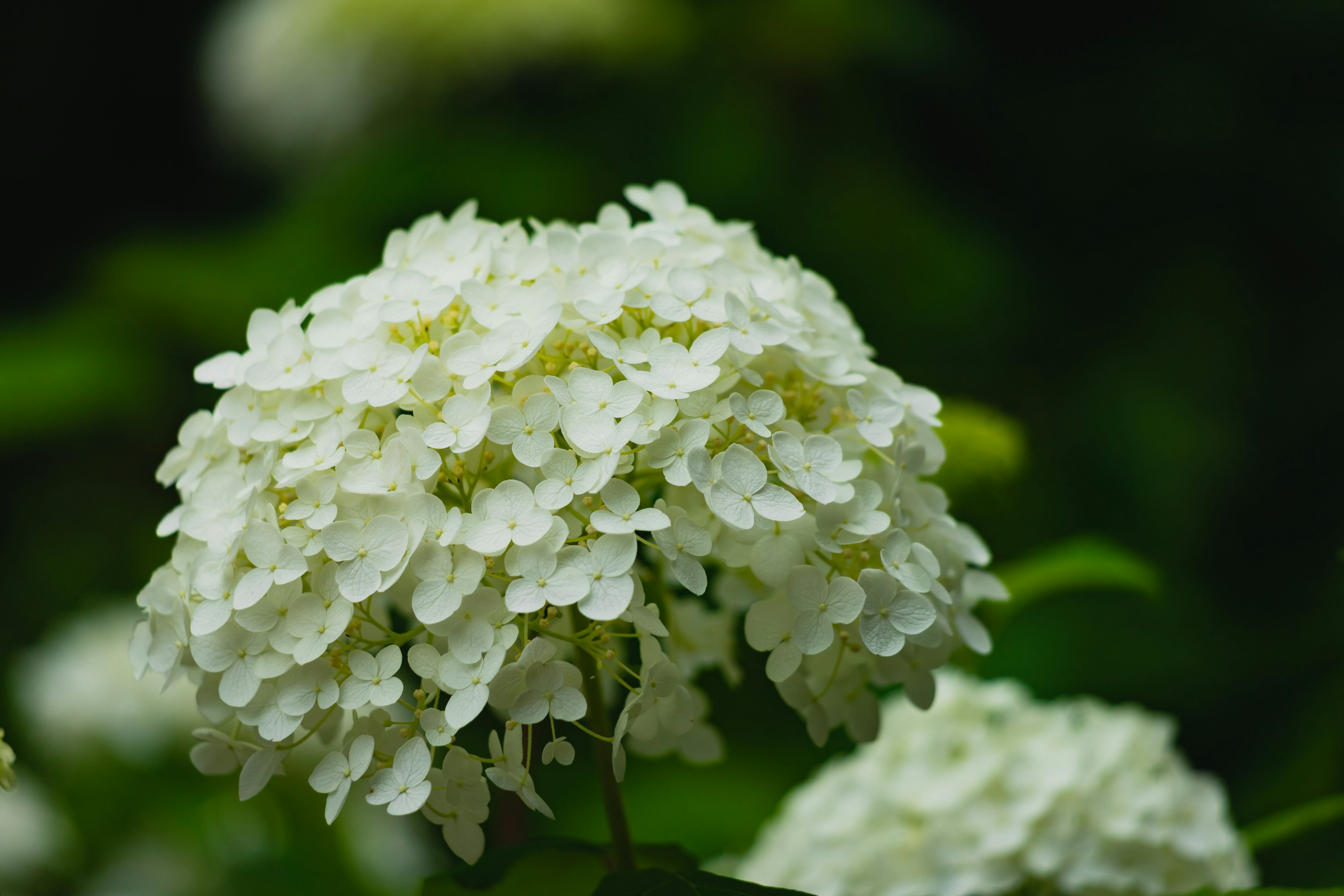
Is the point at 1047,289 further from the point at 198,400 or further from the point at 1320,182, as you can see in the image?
the point at 198,400

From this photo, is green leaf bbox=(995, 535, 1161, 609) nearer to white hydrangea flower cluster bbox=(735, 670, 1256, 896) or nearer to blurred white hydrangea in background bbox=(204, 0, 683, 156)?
white hydrangea flower cluster bbox=(735, 670, 1256, 896)

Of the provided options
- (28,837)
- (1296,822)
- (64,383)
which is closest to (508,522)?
(1296,822)

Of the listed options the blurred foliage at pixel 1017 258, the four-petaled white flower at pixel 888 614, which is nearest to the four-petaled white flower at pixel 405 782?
the four-petaled white flower at pixel 888 614

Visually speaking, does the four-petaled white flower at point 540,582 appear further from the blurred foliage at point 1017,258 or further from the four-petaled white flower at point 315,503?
the blurred foliage at point 1017,258

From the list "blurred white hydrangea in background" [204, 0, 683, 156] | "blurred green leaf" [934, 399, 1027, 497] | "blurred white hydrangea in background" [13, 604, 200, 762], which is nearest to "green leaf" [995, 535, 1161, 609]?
"blurred green leaf" [934, 399, 1027, 497]

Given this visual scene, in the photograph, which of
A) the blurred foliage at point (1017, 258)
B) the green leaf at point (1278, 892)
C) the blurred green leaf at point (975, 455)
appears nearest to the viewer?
the green leaf at point (1278, 892)

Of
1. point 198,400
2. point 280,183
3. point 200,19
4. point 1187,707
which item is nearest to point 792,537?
point 1187,707
